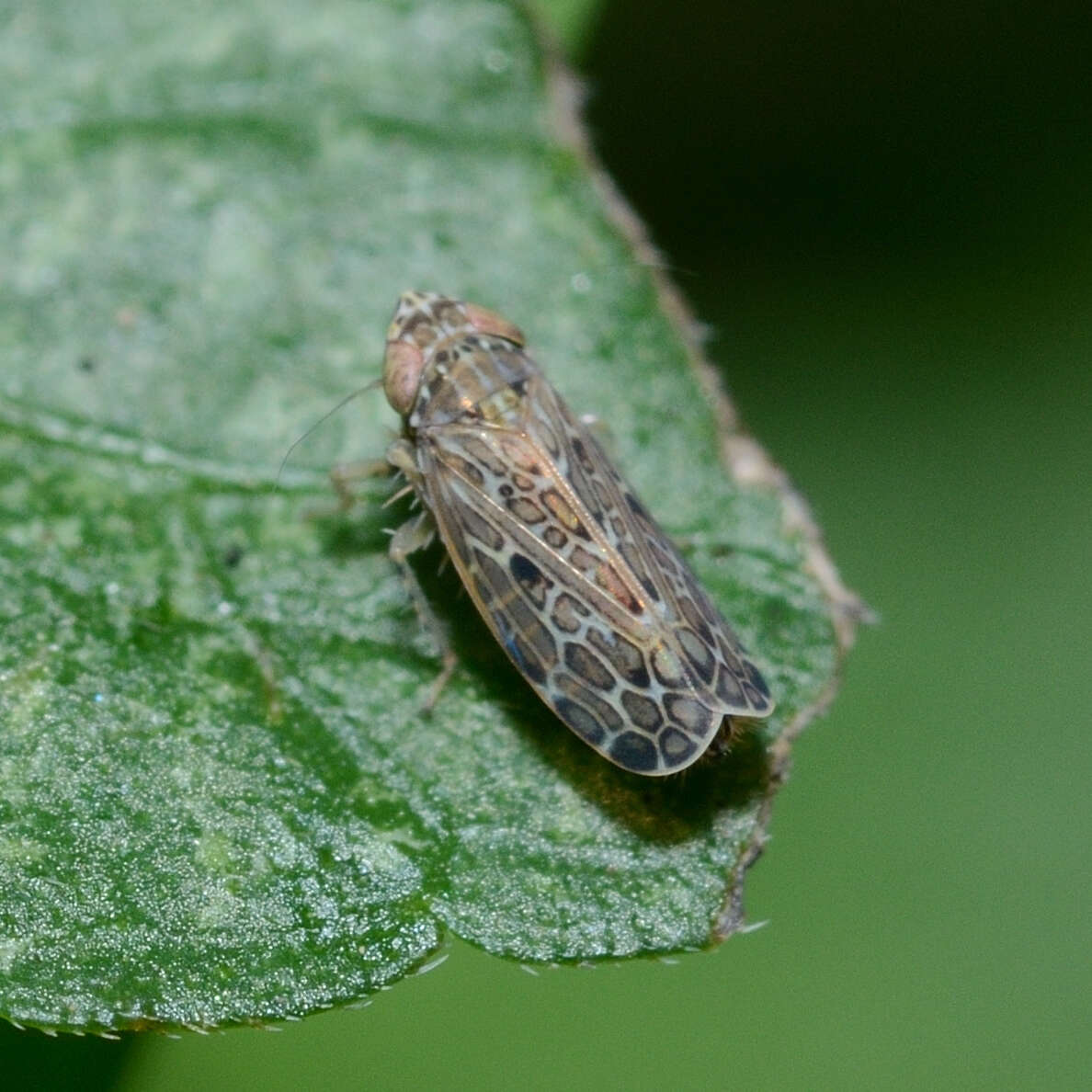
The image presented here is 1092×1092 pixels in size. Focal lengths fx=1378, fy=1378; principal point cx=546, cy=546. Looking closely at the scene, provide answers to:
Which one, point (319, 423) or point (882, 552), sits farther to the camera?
point (882, 552)

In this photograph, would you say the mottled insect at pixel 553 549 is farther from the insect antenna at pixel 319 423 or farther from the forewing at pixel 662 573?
the insect antenna at pixel 319 423

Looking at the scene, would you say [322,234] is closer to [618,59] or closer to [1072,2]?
[618,59]

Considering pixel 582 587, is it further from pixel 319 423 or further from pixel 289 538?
pixel 319 423

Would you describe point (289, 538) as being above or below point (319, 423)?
below

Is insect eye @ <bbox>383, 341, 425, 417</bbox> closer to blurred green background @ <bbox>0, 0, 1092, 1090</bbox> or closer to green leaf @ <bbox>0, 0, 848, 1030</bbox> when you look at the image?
green leaf @ <bbox>0, 0, 848, 1030</bbox>

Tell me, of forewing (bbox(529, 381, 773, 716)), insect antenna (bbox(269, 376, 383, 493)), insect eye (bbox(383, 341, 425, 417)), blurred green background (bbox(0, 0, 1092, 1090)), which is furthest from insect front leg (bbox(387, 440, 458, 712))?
blurred green background (bbox(0, 0, 1092, 1090))

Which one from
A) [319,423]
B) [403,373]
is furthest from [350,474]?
[403,373]

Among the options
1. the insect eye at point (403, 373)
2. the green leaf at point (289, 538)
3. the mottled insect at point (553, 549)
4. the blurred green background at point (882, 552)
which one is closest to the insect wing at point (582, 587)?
the mottled insect at point (553, 549)
